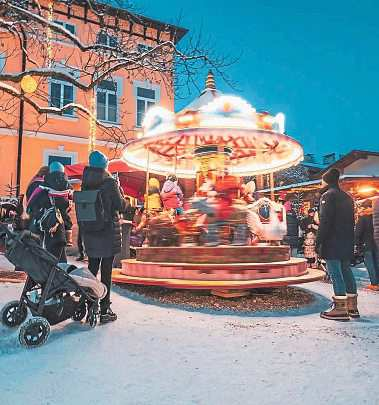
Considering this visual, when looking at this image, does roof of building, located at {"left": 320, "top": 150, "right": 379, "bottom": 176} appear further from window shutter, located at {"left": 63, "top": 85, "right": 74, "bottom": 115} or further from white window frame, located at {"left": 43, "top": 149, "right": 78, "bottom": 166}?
window shutter, located at {"left": 63, "top": 85, "right": 74, "bottom": 115}

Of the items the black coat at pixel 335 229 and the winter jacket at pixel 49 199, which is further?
the black coat at pixel 335 229

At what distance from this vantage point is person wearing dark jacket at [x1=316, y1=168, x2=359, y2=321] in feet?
17.9

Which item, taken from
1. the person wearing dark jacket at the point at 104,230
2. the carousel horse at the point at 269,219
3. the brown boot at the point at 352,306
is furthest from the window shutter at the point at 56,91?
the brown boot at the point at 352,306

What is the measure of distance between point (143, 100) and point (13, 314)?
18524mm

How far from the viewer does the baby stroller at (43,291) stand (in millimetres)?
3816

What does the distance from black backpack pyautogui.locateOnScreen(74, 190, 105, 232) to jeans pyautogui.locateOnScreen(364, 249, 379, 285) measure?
611 centimetres

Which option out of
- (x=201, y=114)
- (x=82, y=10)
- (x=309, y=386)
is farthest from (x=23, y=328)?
(x=82, y=10)

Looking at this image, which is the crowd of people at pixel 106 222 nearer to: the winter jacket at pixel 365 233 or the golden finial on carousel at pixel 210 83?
the winter jacket at pixel 365 233

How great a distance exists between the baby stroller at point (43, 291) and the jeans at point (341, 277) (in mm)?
3075

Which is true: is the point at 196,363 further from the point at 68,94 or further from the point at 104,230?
the point at 68,94

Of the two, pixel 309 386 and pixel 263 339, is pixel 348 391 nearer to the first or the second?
pixel 309 386

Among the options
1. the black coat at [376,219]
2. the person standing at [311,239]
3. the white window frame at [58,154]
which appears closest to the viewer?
the black coat at [376,219]

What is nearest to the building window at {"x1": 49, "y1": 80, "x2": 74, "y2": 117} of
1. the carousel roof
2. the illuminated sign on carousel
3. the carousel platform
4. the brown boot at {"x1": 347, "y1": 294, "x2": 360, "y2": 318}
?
the illuminated sign on carousel

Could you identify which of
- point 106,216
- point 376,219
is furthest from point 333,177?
point 376,219
